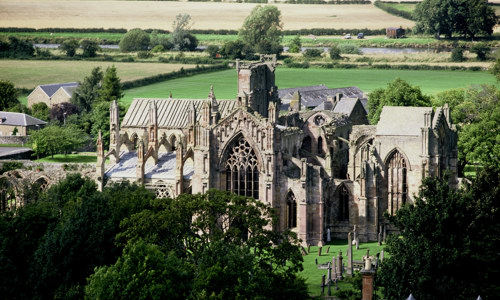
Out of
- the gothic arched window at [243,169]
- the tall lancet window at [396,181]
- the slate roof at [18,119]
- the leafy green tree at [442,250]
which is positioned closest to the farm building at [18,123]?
the slate roof at [18,119]

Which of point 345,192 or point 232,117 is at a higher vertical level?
point 232,117

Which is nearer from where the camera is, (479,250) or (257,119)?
(479,250)

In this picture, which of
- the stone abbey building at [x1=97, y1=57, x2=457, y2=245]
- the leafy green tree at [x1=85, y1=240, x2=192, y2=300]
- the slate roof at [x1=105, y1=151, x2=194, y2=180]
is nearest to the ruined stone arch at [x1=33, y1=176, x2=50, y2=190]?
the stone abbey building at [x1=97, y1=57, x2=457, y2=245]

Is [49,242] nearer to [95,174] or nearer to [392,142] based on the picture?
[95,174]

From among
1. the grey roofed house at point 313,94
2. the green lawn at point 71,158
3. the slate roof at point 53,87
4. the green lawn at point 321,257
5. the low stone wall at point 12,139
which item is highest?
the slate roof at point 53,87

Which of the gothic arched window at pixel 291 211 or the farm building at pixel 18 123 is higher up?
the farm building at pixel 18 123

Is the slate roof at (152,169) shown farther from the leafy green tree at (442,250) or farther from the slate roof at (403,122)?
the leafy green tree at (442,250)

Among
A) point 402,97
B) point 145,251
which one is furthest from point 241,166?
point 402,97

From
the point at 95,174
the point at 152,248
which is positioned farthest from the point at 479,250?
the point at 95,174
